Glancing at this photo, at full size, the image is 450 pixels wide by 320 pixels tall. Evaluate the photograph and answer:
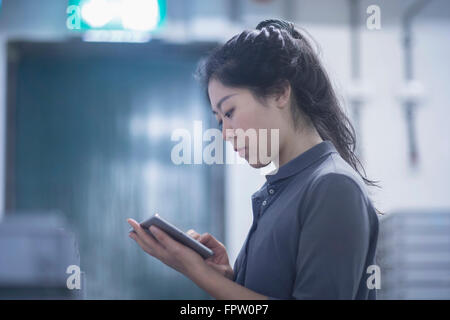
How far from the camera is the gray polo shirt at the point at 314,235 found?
626 mm

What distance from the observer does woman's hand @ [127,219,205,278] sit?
0.69m

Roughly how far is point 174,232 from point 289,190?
15cm

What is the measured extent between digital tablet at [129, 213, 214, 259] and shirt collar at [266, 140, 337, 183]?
136 millimetres

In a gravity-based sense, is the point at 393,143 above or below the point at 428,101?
below

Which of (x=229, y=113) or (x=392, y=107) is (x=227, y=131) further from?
(x=392, y=107)

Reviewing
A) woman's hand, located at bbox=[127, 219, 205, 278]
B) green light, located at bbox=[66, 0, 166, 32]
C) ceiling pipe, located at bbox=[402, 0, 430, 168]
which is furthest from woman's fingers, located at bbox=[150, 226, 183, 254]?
ceiling pipe, located at bbox=[402, 0, 430, 168]

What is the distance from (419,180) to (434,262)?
43 centimetres

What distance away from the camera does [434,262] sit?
189 cm

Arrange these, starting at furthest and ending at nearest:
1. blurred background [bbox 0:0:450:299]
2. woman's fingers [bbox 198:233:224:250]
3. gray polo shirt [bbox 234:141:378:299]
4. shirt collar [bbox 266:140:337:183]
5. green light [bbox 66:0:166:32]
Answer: blurred background [bbox 0:0:450:299] < green light [bbox 66:0:166:32] < woman's fingers [bbox 198:233:224:250] < shirt collar [bbox 266:140:337:183] < gray polo shirt [bbox 234:141:378:299]

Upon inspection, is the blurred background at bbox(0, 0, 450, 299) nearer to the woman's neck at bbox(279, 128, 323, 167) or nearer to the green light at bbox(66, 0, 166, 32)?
the green light at bbox(66, 0, 166, 32)

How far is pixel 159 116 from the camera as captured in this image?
236 cm
